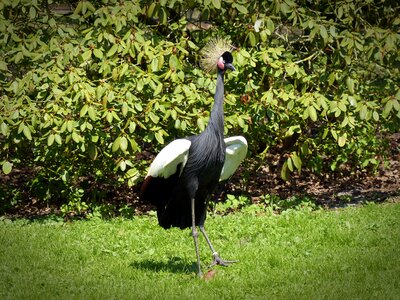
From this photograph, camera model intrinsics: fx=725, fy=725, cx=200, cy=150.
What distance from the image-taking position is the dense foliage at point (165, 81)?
27.7 ft

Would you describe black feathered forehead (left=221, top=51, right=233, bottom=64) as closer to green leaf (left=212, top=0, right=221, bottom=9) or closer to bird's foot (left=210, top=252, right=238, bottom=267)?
green leaf (left=212, top=0, right=221, bottom=9)

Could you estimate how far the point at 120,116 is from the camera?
8.83 metres

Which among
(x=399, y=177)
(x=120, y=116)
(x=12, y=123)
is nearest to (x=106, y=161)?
(x=120, y=116)

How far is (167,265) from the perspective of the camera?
23.4 feet

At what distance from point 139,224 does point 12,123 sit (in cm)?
190

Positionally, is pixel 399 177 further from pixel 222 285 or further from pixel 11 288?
pixel 11 288

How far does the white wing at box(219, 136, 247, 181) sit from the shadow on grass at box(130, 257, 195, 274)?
95 cm

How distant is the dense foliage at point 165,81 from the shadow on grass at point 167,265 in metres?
1.74

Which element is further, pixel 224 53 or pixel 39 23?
pixel 39 23

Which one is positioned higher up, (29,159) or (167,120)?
(167,120)

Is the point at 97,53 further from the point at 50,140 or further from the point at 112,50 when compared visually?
the point at 50,140

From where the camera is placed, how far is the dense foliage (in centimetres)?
845

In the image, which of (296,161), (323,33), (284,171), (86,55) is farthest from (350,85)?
(86,55)

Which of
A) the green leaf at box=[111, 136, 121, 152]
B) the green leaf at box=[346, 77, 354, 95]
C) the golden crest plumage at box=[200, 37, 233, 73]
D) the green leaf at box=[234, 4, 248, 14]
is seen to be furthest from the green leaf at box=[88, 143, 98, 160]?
the green leaf at box=[346, 77, 354, 95]
